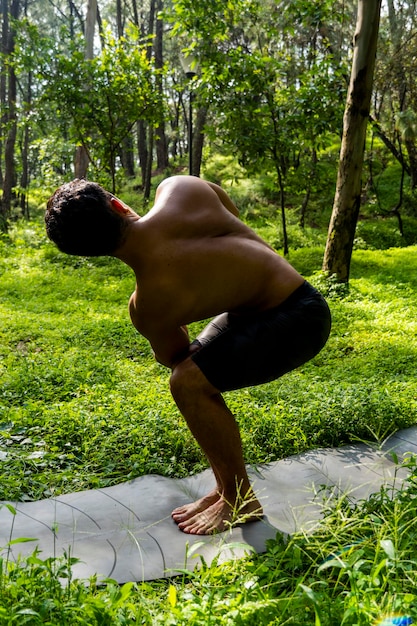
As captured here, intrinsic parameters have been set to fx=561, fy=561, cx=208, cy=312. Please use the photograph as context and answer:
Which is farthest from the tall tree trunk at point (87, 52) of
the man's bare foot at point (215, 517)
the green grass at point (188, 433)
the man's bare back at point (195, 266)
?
the man's bare foot at point (215, 517)

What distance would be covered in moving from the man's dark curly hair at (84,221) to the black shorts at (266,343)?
Answer: 2.00 ft

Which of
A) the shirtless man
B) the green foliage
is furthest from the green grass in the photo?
the green foliage

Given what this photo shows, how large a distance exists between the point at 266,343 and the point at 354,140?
18.5 ft

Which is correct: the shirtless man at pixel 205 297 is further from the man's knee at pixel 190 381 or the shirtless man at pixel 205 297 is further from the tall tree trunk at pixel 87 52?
the tall tree trunk at pixel 87 52

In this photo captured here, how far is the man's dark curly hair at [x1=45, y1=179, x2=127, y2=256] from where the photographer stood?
7.20 feet

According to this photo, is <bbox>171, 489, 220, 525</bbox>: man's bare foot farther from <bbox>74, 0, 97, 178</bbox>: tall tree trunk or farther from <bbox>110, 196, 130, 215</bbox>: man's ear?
<bbox>74, 0, 97, 178</bbox>: tall tree trunk

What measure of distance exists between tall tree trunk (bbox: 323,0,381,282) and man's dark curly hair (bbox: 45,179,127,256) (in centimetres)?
562

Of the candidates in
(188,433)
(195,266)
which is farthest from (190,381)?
(188,433)

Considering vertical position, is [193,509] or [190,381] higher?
[190,381]

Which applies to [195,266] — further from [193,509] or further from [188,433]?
[188,433]

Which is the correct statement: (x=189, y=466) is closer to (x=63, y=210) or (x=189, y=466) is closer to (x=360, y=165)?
(x=63, y=210)

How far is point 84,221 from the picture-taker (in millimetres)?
2193

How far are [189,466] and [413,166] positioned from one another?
13.6 m

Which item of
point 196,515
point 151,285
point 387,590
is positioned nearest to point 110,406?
point 196,515
